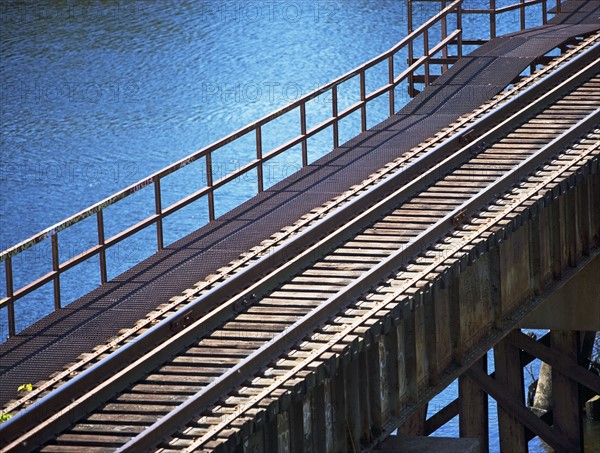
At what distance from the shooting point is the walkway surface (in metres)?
12.0

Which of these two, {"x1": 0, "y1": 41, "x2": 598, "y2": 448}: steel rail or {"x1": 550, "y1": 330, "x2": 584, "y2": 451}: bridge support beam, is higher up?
{"x1": 0, "y1": 41, "x2": 598, "y2": 448}: steel rail

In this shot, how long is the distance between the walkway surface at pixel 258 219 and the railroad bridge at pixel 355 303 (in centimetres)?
4

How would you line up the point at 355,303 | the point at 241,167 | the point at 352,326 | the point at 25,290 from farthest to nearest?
1. the point at 241,167
2. the point at 25,290
3. the point at 355,303
4. the point at 352,326

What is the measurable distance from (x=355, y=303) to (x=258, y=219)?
3.21 m

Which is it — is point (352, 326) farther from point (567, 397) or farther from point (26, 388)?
point (567, 397)

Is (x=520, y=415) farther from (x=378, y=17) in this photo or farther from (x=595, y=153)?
(x=378, y=17)

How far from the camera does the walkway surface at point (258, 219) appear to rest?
12.0 m

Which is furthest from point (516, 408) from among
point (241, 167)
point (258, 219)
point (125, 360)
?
point (241, 167)

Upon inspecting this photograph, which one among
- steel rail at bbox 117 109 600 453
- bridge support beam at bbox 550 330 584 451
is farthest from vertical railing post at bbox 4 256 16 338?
bridge support beam at bbox 550 330 584 451

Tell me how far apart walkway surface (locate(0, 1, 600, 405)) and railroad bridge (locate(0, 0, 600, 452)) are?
36 millimetres

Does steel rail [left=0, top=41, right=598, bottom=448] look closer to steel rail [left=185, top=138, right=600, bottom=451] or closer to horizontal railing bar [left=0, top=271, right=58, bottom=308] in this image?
steel rail [left=185, top=138, right=600, bottom=451]

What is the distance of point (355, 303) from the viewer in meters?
11.9

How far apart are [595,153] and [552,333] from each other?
3.27 m

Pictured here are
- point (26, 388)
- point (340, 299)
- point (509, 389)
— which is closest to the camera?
point (26, 388)
